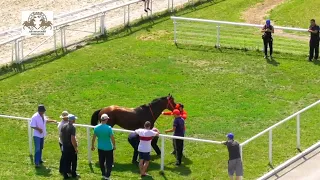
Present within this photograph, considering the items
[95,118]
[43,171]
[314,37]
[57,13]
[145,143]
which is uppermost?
[57,13]

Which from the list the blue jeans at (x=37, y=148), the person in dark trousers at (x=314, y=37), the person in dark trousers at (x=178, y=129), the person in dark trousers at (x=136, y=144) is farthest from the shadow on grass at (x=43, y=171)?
the person in dark trousers at (x=314, y=37)

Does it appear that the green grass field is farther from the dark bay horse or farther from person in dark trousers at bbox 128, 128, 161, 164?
the dark bay horse

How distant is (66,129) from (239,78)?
9145mm

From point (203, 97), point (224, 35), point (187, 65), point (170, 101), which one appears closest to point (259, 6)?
point (224, 35)

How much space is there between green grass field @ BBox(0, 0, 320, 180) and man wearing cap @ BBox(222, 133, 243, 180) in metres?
1.01

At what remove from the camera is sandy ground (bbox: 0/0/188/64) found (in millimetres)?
31547

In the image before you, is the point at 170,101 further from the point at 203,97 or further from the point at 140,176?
the point at 203,97

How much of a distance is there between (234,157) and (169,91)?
752 centimetres

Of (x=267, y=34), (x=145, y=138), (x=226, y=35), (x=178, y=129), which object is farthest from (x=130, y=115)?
(x=226, y=35)

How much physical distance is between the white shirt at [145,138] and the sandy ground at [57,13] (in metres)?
10.4

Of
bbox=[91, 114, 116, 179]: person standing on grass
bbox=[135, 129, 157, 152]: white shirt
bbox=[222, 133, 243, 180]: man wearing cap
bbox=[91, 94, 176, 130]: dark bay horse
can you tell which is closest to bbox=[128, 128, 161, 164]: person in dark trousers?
bbox=[135, 129, 157, 152]: white shirt

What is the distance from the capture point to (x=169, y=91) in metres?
26.8

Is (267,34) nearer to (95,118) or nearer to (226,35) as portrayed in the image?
(226,35)

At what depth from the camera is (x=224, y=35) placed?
1245 inches
